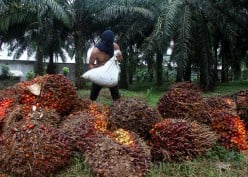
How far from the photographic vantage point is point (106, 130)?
15.9 feet

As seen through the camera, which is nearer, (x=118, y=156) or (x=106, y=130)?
(x=118, y=156)

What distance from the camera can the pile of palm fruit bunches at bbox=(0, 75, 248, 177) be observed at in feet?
14.0

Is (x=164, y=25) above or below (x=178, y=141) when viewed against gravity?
above

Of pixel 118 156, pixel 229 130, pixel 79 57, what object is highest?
pixel 79 57

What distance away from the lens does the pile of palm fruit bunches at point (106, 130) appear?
14.0ft

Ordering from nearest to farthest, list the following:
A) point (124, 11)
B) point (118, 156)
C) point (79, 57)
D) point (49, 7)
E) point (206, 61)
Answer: point (118, 156), point (206, 61), point (49, 7), point (124, 11), point (79, 57)

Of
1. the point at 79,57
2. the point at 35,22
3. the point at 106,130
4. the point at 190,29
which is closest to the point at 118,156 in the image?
the point at 106,130

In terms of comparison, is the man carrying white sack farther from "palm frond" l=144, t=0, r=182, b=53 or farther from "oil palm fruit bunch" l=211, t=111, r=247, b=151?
"palm frond" l=144, t=0, r=182, b=53

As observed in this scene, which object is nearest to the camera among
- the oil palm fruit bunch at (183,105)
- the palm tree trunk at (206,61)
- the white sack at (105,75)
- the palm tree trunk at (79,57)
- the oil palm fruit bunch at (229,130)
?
the oil palm fruit bunch at (229,130)

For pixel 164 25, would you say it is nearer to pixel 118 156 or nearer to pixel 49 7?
pixel 49 7

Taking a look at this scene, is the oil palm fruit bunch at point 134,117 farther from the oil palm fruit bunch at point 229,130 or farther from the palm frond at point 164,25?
the palm frond at point 164,25

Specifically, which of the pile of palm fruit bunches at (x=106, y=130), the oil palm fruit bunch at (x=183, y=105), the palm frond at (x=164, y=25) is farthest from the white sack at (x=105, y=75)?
the palm frond at (x=164, y=25)

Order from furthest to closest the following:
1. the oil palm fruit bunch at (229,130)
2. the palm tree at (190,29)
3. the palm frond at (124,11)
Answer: the palm frond at (124,11), the palm tree at (190,29), the oil palm fruit bunch at (229,130)

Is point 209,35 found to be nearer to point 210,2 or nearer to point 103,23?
point 210,2
